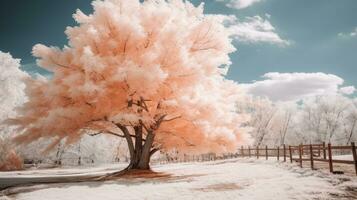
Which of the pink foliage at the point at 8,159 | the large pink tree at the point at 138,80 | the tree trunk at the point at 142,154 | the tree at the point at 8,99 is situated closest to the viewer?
the large pink tree at the point at 138,80

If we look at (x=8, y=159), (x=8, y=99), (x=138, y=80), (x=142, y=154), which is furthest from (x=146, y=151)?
(x=8, y=99)

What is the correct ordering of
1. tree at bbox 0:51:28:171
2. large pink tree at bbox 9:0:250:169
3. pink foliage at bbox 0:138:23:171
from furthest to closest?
tree at bbox 0:51:28:171 < pink foliage at bbox 0:138:23:171 < large pink tree at bbox 9:0:250:169

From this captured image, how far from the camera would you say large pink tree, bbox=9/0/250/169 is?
18.3m

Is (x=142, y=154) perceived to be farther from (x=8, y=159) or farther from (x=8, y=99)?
(x=8, y=99)

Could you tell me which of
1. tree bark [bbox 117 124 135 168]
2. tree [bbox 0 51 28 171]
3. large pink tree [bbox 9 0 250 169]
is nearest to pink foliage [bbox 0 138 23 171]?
tree [bbox 0 51 28 171]

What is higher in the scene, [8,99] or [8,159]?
[8,99]

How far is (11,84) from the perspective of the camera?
52.6 metres

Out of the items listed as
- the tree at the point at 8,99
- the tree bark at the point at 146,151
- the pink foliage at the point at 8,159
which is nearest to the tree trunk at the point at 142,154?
the tree bark at the point at 146,151

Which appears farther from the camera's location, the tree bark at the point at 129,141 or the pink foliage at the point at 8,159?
the pink foliage at the point at 8,159

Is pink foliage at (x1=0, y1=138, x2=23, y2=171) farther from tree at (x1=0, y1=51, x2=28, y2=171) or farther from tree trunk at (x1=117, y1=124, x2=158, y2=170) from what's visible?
tree trunk at (x1=117, y1=124, x2=158, y2=170)

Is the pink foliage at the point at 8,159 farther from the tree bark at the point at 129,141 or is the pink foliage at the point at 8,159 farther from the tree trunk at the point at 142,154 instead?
the tree trunk at the point at 142,154

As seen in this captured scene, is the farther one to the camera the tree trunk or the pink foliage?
the pink foliage

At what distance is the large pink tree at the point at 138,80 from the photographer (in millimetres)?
18266

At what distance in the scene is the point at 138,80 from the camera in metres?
17.5
